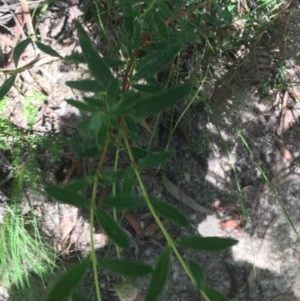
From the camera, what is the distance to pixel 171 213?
956mm

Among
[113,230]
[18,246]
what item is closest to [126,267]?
[113,230]

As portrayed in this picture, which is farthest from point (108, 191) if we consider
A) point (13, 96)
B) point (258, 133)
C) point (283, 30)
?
point (283, 30)

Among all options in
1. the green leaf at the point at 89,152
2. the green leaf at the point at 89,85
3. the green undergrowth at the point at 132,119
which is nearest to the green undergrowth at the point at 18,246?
the green undergrowth at the point at 132,119

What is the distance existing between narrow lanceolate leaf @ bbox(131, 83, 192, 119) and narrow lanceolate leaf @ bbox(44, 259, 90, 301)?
30 cm

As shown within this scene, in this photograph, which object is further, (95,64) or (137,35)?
(137,35)

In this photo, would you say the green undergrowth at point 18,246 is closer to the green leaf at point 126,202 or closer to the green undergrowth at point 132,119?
the green undergrowth at point 132,119

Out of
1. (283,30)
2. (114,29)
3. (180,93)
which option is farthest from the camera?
(114,29)

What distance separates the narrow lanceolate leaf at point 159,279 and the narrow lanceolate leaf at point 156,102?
0.89 ft

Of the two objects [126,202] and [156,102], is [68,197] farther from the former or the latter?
[156,102]

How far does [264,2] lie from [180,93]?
1.11 metres

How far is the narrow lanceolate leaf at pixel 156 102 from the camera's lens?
3.07ft

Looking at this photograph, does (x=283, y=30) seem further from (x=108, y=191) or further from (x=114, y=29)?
(x=108, y=191)

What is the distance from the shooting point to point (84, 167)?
1.93 meters

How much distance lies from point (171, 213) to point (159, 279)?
139mm
